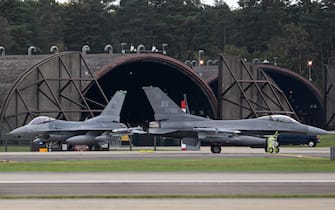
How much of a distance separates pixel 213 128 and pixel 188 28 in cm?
10949

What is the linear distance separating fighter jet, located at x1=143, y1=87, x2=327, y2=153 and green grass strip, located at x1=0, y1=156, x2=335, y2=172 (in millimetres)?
11609

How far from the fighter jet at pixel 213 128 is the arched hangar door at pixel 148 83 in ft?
66.5

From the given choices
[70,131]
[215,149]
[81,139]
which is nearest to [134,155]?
[215,149]

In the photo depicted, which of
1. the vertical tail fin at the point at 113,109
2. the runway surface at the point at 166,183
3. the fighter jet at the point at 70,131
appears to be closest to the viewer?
the runway surface at the point at 166,183

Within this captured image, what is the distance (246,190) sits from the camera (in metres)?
26.3

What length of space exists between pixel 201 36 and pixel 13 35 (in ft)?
123

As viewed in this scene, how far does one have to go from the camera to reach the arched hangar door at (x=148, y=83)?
7769 cm

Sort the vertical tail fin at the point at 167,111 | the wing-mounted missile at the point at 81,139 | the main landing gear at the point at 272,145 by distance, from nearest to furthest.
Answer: the main landing gear at the point at 272,145 < the vertical tail fin at the point at 167,111 < the wing-mounted missile at the point at 81,139

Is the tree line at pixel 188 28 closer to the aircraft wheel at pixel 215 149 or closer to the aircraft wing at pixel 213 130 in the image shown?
the aircraft wing at pixel 213 130

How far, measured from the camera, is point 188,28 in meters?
162

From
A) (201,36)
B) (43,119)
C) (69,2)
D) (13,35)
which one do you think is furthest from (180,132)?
(69,2)

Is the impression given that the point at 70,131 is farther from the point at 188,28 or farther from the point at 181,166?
the point at 188,28

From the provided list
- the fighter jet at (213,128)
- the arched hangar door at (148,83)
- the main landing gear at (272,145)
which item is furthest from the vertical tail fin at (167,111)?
the arched hangar door at (148,83)
